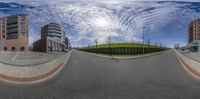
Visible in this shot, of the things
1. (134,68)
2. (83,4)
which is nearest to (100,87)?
(134,68)

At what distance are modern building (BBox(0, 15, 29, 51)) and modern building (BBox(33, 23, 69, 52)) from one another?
5.8 inches

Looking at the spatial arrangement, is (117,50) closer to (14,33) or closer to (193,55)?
(193,55)

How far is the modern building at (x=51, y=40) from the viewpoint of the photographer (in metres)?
1.58

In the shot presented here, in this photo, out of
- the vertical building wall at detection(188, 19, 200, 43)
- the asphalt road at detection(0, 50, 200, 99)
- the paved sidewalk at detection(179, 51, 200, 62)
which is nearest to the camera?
the vertical building wall at detection(188, 19, 200, 43)

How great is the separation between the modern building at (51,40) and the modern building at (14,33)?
148 mm

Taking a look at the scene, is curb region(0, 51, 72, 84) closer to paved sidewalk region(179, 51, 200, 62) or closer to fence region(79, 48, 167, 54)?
fence region(79, 48, 167, 54)

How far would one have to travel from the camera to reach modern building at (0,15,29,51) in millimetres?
1648

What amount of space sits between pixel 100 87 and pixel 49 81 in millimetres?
591

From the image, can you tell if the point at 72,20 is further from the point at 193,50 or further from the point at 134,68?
the point at 193,50

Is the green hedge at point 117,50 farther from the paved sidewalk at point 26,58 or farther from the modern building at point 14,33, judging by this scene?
the modern building at point 14,33

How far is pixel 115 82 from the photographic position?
80.1 inches

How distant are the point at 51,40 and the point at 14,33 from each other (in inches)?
16.9

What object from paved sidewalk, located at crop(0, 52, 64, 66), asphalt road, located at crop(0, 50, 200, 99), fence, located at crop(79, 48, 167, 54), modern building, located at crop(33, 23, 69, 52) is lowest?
asphalt road, located at crop(0, 50, 200, 99)

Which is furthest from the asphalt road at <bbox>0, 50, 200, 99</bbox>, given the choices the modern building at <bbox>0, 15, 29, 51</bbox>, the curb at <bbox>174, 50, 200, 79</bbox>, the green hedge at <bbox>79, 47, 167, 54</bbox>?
the modern building at <bbox>0, 15, 29, 51</bbox>
